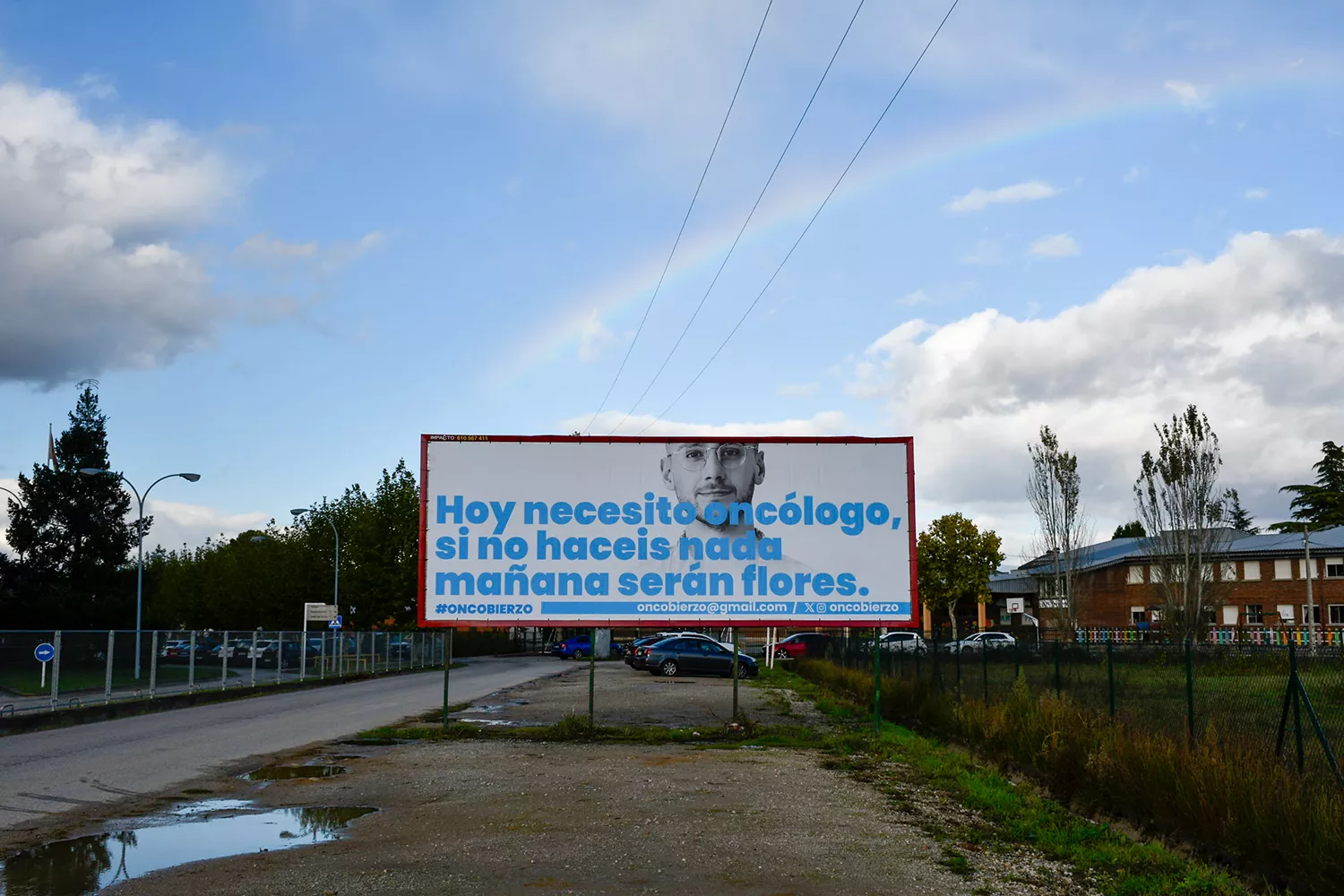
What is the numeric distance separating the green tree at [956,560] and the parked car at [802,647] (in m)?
16.7

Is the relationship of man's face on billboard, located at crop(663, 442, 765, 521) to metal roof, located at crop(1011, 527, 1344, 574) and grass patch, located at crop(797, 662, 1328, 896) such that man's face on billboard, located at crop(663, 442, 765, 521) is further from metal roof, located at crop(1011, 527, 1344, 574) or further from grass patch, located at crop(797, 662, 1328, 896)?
metal roof, located at crop(1011, 527, 1344, 574)

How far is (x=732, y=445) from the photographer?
21.0 metres

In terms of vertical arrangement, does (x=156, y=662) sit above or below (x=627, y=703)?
above

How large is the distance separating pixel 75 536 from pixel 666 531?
178 feet

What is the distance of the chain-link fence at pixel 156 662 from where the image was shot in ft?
77.0

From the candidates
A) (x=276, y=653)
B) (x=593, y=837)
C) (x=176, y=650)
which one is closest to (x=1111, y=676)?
(x=593, y=837)

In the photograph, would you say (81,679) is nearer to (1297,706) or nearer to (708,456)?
(708,456)

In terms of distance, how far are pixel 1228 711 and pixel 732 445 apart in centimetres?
1142

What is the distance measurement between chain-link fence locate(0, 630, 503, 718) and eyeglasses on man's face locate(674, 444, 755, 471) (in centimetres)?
1386

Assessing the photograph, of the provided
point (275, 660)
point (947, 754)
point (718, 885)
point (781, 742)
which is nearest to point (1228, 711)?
point (718, 885)

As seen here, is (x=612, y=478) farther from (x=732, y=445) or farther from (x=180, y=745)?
(x=180, y=745)

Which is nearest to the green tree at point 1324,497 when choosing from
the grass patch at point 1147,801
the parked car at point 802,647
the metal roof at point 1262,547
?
the metal roof at point 1262,547

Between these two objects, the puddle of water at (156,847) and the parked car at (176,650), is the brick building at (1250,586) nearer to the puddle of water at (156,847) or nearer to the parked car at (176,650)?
the parked car at (176,650)

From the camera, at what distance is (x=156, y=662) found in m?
28.6
